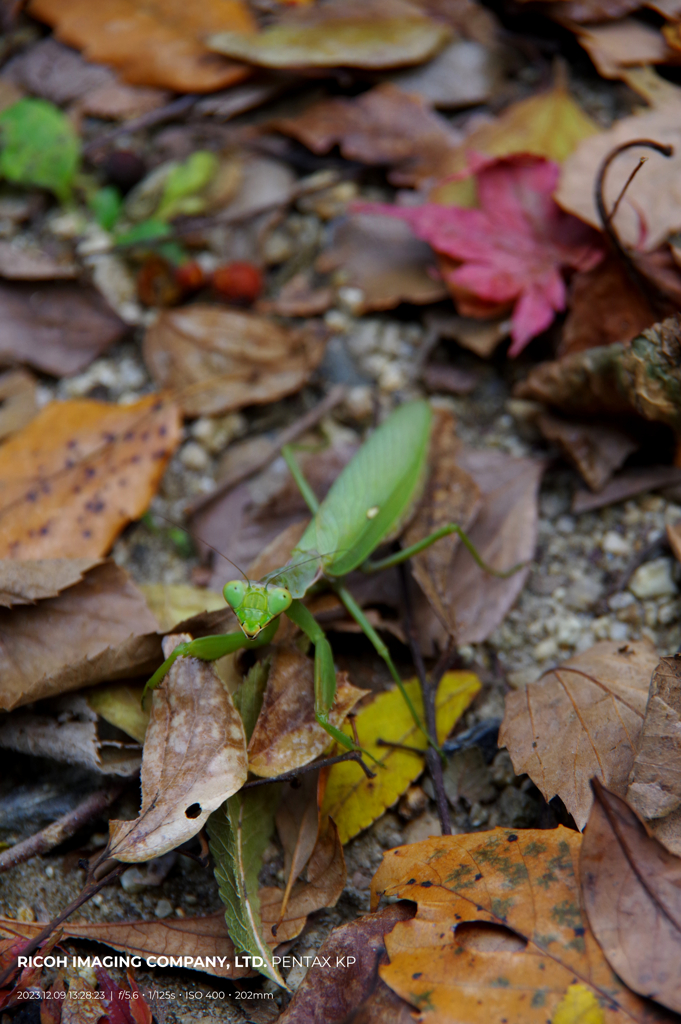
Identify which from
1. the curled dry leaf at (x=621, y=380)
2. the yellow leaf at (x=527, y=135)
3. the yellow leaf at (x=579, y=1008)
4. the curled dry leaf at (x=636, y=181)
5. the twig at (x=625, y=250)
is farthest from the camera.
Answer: the yellow leaf at (x=527, y=135)

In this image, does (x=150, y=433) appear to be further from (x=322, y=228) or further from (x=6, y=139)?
(x=6, y=139)

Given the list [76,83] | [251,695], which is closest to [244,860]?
[251,695]

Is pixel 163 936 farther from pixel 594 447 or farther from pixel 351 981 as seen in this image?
pixel 594 447

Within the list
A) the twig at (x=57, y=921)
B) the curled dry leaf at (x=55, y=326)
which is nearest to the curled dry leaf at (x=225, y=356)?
the curled dry leaf at (x=55, y=326)

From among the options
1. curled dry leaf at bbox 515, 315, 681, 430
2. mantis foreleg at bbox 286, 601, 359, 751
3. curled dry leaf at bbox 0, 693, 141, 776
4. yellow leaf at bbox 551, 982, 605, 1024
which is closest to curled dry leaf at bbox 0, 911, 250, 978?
curled dry leaf at bbox 0, 693, 141, 776

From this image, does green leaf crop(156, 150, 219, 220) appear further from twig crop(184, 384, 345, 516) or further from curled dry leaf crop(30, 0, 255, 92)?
twig crop(184, 384, 345, 516)

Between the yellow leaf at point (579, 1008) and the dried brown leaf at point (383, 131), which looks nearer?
the yellow leaf at point (579, 1008)

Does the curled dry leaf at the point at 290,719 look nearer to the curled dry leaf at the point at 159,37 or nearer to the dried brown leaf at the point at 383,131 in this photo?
the dried brown leaf at the point at 383,131
